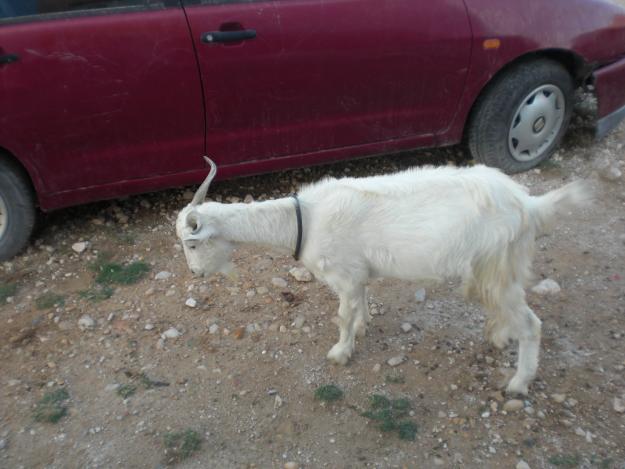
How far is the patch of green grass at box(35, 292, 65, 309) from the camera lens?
4023mm

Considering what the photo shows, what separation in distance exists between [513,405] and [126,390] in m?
2.21

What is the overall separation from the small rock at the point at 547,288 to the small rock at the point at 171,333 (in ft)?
8.06

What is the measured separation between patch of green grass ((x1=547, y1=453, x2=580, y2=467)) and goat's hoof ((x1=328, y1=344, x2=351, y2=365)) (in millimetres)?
1232

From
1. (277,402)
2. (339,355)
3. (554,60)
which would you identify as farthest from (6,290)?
(554,60)

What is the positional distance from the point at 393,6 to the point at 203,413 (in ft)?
10.5

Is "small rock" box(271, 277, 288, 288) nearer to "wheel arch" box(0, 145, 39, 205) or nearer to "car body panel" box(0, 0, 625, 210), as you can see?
"car body panel" box(0, 0, 625, 210)

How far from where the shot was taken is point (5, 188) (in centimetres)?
416

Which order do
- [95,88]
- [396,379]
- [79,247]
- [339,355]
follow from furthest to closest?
[79,247], [95,88], [339,355], [396,379]

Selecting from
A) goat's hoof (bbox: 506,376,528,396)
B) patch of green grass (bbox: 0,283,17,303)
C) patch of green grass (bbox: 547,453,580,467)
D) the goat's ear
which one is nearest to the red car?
patch of green grass (bbox: 0,283,17,303)

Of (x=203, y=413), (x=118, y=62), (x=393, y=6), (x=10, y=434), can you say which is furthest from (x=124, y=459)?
(x=393, y=6)

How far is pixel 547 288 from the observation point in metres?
4.04

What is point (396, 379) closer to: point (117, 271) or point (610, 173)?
point (117, 271)

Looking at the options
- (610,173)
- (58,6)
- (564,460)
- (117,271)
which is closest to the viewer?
(564,460)

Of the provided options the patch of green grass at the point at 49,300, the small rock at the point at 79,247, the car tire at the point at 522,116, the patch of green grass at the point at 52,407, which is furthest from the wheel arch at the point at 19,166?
the car tire at the point at 522,116
